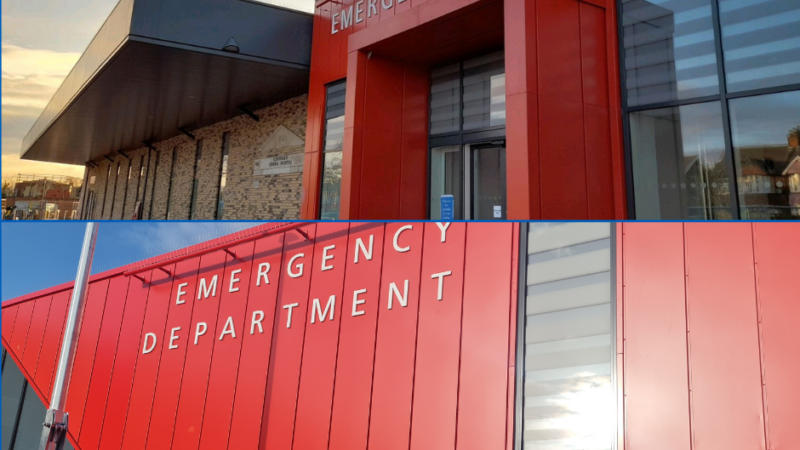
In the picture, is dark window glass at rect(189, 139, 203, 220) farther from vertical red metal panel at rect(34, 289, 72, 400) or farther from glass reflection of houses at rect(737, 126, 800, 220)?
glass reflection of houses at rect(737, 126, 800, 220)

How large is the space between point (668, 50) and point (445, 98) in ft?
12.3

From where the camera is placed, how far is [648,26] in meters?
7.49

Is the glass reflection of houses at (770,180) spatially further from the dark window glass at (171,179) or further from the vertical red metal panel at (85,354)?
the dark window glass at (171,179)

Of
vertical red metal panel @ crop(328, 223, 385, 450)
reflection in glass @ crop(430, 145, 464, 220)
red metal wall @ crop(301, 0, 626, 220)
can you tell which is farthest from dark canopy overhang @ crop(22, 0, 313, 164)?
vertical red metal panel @ crop(328, 223, 385, 450)

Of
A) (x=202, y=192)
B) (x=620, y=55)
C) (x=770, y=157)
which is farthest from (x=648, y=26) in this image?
(x=202, y=192)

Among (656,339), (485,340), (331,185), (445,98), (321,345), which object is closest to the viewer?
(656,339)

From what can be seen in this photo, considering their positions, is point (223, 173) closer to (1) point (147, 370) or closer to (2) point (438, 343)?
(1) point (147, 370)

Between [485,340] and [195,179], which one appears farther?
[195,179]

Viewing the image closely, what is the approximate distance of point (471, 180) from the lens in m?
9.71

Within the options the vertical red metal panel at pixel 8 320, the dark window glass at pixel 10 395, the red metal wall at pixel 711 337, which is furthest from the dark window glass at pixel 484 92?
the dark window glass at pixel 10 395

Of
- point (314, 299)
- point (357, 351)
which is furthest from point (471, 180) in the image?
point (357, 351)

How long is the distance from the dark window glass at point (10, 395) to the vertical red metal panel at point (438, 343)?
11.7ft

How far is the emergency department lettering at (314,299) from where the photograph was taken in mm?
3330

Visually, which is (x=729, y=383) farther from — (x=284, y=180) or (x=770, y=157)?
(x=284, y=180)
